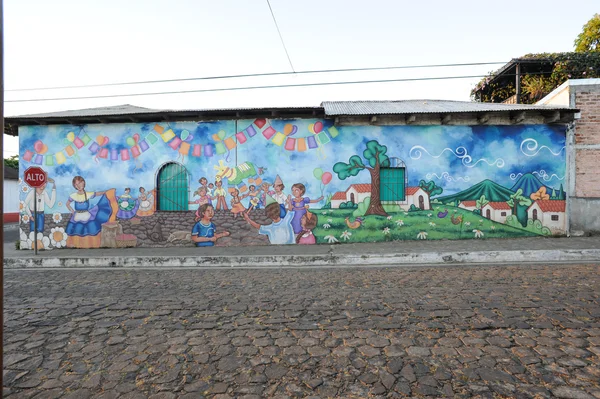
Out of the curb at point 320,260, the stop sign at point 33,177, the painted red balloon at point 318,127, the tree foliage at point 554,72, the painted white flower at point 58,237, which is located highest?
the tree foliage at point 554,72

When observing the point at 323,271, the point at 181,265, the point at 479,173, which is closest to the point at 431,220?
the point at 479,173

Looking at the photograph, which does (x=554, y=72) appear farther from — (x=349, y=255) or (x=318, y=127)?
(x=349, y=255)

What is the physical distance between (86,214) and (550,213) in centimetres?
1446

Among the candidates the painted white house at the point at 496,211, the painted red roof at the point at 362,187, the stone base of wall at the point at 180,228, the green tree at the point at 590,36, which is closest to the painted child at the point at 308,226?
the stone base of wall at the point at 180,228

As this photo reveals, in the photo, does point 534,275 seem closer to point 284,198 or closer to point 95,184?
point 284,198

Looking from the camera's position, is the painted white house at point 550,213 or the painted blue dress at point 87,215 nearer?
the painted white house at point 550,213

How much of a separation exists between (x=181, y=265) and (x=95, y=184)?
4.74 meters

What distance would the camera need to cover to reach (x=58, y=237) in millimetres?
10680

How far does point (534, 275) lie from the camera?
20.0 ft

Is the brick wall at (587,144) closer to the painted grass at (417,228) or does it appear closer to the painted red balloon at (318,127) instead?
the painted grass at (417,228)

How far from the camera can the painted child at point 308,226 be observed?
1030cm

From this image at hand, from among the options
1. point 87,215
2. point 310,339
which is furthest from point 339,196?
point 87,215

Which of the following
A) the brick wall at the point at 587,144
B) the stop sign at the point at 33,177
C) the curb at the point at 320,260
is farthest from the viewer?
the brick wall at the point at 587,144

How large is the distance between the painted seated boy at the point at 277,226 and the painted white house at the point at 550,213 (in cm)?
730
